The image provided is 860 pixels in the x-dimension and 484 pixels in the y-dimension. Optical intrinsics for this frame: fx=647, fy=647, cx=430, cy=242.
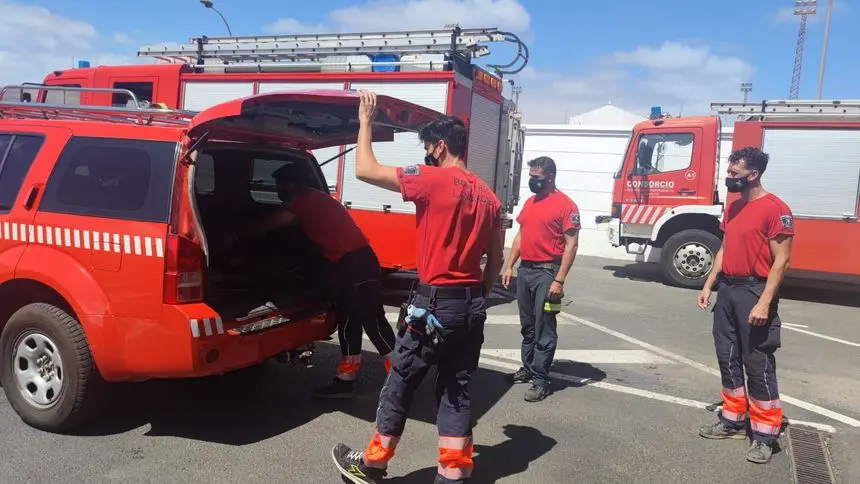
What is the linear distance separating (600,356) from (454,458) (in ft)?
11.7

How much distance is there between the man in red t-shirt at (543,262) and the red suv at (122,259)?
1315 mm

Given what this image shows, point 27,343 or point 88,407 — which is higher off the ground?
point 27,343

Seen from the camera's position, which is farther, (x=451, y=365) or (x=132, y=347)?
(x=132, y=347)

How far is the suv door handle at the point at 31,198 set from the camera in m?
3.85

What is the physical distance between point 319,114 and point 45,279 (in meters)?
1.85

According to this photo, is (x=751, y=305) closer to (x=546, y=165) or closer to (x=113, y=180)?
(x=546, y=165)

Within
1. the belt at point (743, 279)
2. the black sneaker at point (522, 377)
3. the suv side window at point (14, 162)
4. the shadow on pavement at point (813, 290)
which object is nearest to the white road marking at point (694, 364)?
the belt at point (743, 279)

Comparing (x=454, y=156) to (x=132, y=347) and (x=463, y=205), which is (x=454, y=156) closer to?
(x=463, y=205)

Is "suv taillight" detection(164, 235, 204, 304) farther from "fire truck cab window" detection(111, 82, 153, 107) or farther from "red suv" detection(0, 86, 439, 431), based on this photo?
"fire truck cab window" detection(111, 82, 153, 107)

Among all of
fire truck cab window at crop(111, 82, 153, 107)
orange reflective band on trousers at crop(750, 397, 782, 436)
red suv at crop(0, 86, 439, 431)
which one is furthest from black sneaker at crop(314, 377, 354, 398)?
fire truck cab window at crop(111, 82, 153, 107)

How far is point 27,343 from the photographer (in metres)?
3.83

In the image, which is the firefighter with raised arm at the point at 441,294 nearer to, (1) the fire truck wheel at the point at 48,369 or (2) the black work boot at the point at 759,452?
(1) the fire truck wheel at the point at 48,369

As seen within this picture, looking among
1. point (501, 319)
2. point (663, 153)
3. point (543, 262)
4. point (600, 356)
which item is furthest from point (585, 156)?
point (543, 262)

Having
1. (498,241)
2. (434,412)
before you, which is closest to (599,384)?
(434,412)
